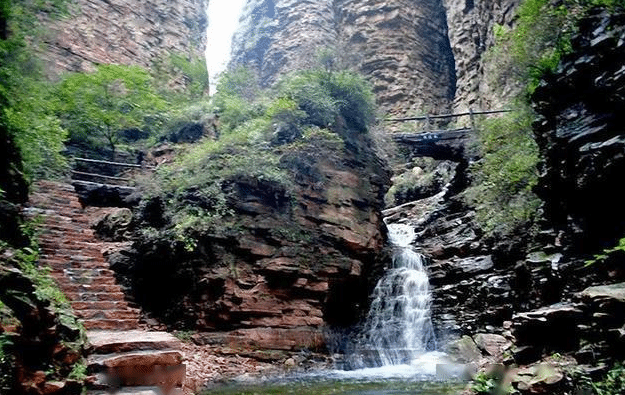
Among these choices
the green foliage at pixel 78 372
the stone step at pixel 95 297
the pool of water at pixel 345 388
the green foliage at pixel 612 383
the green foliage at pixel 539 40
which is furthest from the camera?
the green foliage at pixel 539 40

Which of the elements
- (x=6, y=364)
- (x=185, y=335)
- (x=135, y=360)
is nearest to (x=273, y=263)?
(x=185, y=335)

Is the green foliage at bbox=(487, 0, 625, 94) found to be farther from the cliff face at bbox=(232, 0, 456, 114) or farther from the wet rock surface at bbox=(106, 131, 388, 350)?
the cliff face at bbox=(232, 0, 456, 114)

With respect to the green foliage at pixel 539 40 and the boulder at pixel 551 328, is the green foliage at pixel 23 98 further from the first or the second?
the green foliage at pixel 539 40

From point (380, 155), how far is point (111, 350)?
1322 centimetres

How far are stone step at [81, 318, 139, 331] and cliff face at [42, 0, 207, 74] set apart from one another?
15.5 metres

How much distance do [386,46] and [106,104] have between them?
19.9m

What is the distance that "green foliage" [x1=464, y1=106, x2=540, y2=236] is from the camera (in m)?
11.4

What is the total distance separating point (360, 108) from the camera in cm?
1641

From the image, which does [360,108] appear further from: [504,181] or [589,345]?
[589,345]

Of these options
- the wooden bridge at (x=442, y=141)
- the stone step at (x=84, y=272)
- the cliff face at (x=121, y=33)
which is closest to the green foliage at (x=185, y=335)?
the stone step at (x=84, y=272)

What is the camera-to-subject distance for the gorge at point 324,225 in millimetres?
6020

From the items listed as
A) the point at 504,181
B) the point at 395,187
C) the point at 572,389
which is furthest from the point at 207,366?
the point at 395,187

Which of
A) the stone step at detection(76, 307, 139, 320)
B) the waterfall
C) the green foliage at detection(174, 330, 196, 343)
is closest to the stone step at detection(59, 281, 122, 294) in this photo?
the stone step at detection(76, 307, 139, 320)

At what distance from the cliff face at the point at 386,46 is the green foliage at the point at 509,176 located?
15.8 meters
